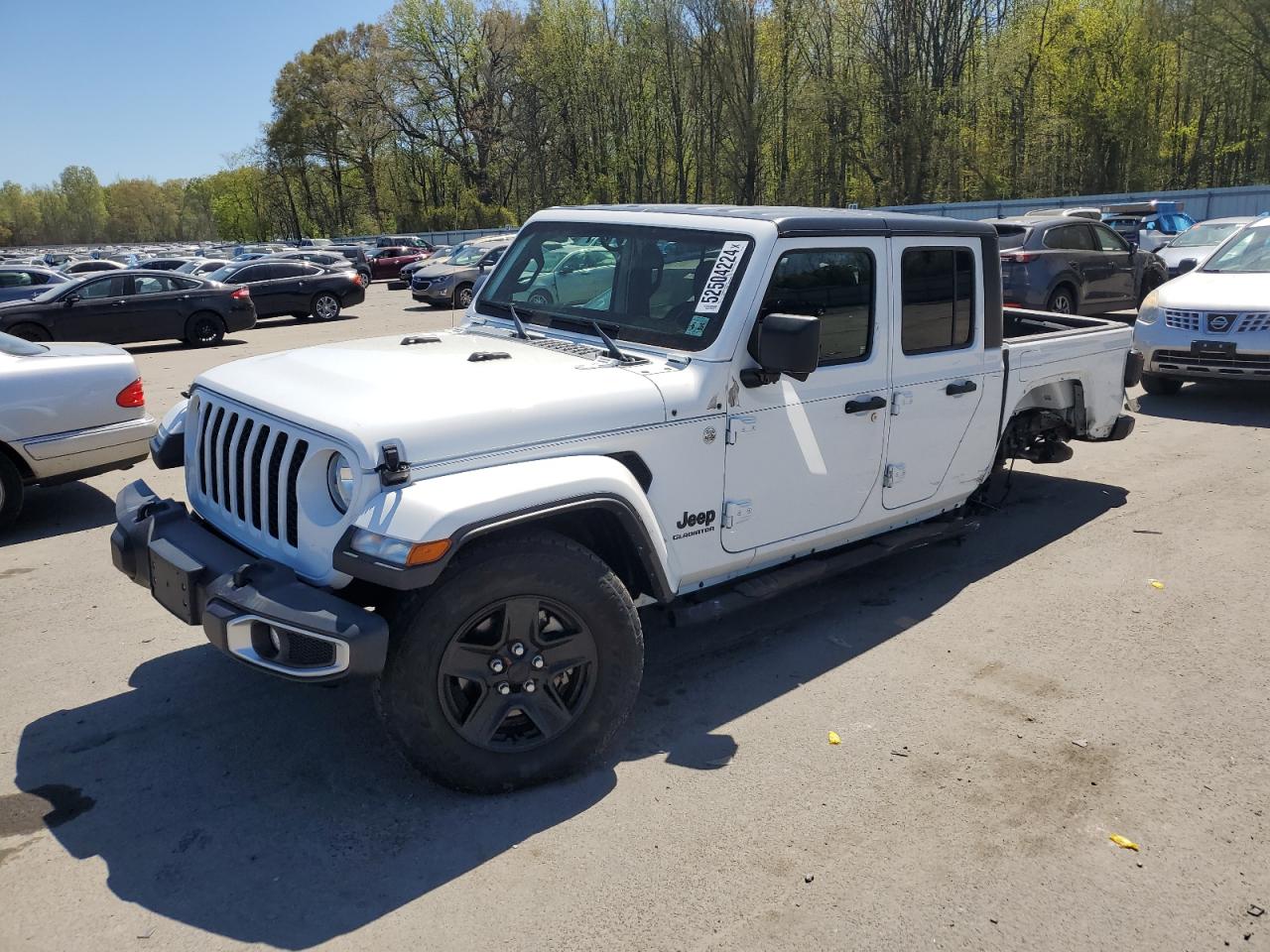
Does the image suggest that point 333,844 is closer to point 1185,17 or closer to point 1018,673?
point 1018,673

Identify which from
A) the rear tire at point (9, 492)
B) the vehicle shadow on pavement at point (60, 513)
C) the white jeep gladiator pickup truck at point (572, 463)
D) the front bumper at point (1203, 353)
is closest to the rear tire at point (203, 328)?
the vehicle shadow on pavement at point (60, 513)

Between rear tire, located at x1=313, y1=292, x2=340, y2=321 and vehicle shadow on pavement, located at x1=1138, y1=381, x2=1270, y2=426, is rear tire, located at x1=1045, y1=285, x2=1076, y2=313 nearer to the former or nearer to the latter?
vehicle shadow on pavement, located at x1=1138, y1=381, x2=1270, y2=426

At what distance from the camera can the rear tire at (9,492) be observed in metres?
6.37

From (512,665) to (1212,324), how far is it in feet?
28.2

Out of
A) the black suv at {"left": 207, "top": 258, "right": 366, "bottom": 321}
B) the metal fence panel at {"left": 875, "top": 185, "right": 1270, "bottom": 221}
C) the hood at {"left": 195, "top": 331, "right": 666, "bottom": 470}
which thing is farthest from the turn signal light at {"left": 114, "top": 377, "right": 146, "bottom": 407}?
the metal fence panel at {"left": 875, "top": 185, "right": 1270, "bottom": 221}

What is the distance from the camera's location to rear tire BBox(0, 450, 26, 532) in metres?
6.37

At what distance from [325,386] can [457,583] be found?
965 mm

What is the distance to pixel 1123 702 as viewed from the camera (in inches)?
163

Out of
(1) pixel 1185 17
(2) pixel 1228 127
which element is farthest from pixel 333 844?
(2) pixel 1228 127

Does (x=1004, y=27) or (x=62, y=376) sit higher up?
(x=1004, y=27)

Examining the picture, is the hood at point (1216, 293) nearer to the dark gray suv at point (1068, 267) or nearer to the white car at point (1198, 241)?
the dark gray suv at point (1068, 267)

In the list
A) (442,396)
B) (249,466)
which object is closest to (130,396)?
(249,466)

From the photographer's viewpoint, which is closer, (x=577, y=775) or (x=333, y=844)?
(x=333, y=844)

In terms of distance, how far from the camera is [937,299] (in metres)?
4.89
